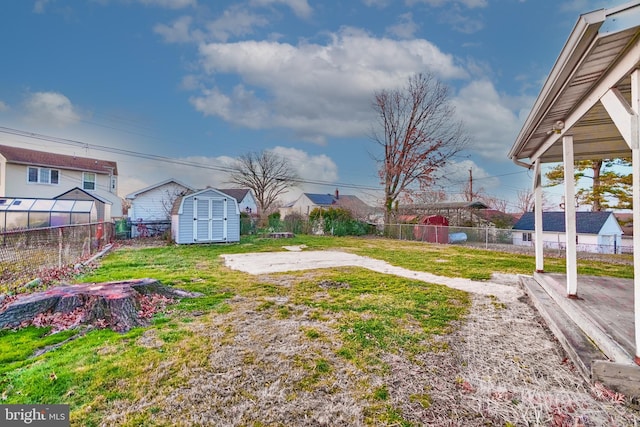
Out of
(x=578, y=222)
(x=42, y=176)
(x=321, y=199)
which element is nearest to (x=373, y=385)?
(x=578, y=222)

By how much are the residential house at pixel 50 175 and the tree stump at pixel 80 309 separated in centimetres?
1643

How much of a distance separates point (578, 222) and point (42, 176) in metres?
34.3

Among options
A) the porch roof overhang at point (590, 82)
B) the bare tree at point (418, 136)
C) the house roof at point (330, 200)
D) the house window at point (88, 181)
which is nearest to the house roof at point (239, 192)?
the house roof at point (330, 200)

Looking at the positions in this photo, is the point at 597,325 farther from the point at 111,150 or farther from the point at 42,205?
the point at 111,150

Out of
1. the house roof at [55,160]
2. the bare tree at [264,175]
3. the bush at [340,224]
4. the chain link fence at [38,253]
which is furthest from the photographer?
the bare tree at [264,175]

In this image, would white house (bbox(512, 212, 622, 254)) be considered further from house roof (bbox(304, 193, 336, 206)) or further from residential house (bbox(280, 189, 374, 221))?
house roof (bbox(304, 193, 336, 206))

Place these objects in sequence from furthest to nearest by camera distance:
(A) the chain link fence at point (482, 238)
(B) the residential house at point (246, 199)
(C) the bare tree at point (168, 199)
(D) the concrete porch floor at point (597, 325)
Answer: (B) the residential house at point (246, 199) < (C) the bare tree at point (168, 199) < (A) the chain link fence at point (482, 238) < (D) the concrete porch floor at point (597, 325)

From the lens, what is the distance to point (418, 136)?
19.1 meters

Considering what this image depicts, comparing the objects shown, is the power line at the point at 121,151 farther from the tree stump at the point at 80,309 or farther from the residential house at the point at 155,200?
the tree stump at the point at 80,309

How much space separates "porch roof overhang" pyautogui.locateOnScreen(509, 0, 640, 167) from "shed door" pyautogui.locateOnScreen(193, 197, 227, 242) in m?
11.7

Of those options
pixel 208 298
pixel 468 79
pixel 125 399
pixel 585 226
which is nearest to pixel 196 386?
pixel 125 399

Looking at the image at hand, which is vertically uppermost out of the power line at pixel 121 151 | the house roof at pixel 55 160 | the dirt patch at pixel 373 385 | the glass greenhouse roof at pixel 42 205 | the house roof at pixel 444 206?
the power line at pixel 121 151

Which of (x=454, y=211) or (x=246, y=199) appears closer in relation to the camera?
(x=454, y=211)

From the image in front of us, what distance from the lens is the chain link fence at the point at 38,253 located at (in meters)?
5.06
